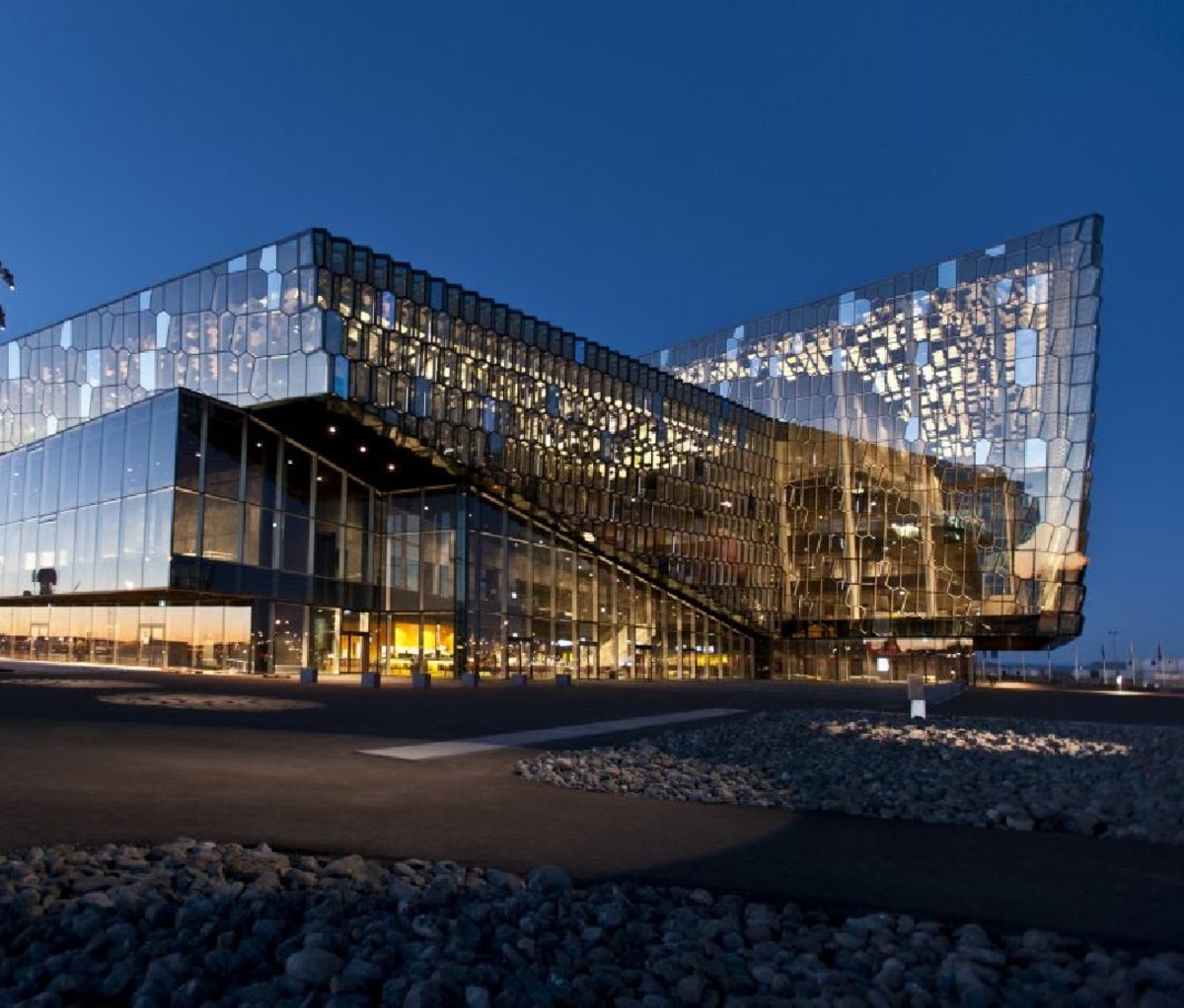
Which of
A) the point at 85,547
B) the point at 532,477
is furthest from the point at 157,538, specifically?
the point at 532,477

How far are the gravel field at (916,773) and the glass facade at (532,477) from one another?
27.9 meters

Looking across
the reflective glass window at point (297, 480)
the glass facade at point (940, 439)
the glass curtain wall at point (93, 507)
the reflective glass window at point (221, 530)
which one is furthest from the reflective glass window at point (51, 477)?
→ the glass facade at point (940, 439)

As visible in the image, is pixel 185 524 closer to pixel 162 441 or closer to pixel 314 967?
pixel 162 441

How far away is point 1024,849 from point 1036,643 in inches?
2315

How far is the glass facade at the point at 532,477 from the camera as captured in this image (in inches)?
1662

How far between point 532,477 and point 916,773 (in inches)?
1518

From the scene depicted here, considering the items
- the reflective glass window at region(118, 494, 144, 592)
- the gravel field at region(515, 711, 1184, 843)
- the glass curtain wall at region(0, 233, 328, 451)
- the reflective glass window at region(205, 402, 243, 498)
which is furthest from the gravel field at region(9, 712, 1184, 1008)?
the reflective glass window at region(118, 494, 144, 592)

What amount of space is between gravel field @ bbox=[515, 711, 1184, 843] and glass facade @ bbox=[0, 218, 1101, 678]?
27.9m

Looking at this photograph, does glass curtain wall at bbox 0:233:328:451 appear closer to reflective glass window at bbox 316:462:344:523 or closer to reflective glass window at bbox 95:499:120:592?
reflective glass window at bbox 95:499:120:592

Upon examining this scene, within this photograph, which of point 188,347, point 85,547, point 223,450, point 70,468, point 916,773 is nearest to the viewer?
point 916,773

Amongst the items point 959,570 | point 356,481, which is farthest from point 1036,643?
point 356,481

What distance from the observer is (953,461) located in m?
64.3

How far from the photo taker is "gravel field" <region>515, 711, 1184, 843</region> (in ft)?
33.4

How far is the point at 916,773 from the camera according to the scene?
13.1 metres
